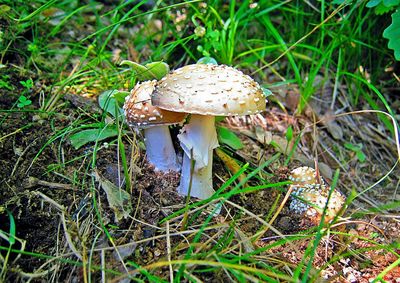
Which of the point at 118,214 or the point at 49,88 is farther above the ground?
the point at 49,88

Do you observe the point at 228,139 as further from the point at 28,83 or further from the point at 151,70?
the point at 28,83

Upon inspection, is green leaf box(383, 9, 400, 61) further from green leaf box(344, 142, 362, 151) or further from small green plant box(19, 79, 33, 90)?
small green plant box(19, 79, 33, 90)

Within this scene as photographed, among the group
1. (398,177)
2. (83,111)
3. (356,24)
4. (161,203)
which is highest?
(356,24)

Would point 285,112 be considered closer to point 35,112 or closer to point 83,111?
point 83,111

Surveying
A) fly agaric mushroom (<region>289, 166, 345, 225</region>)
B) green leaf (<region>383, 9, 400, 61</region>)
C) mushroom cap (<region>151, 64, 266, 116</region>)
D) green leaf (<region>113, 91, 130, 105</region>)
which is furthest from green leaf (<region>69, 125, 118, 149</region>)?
green leaf (<region>383, 9, 400, 61</region>)

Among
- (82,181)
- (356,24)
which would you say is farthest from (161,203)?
(356,24)

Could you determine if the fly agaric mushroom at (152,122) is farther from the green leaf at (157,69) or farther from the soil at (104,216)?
the green leaf at (157,69)
